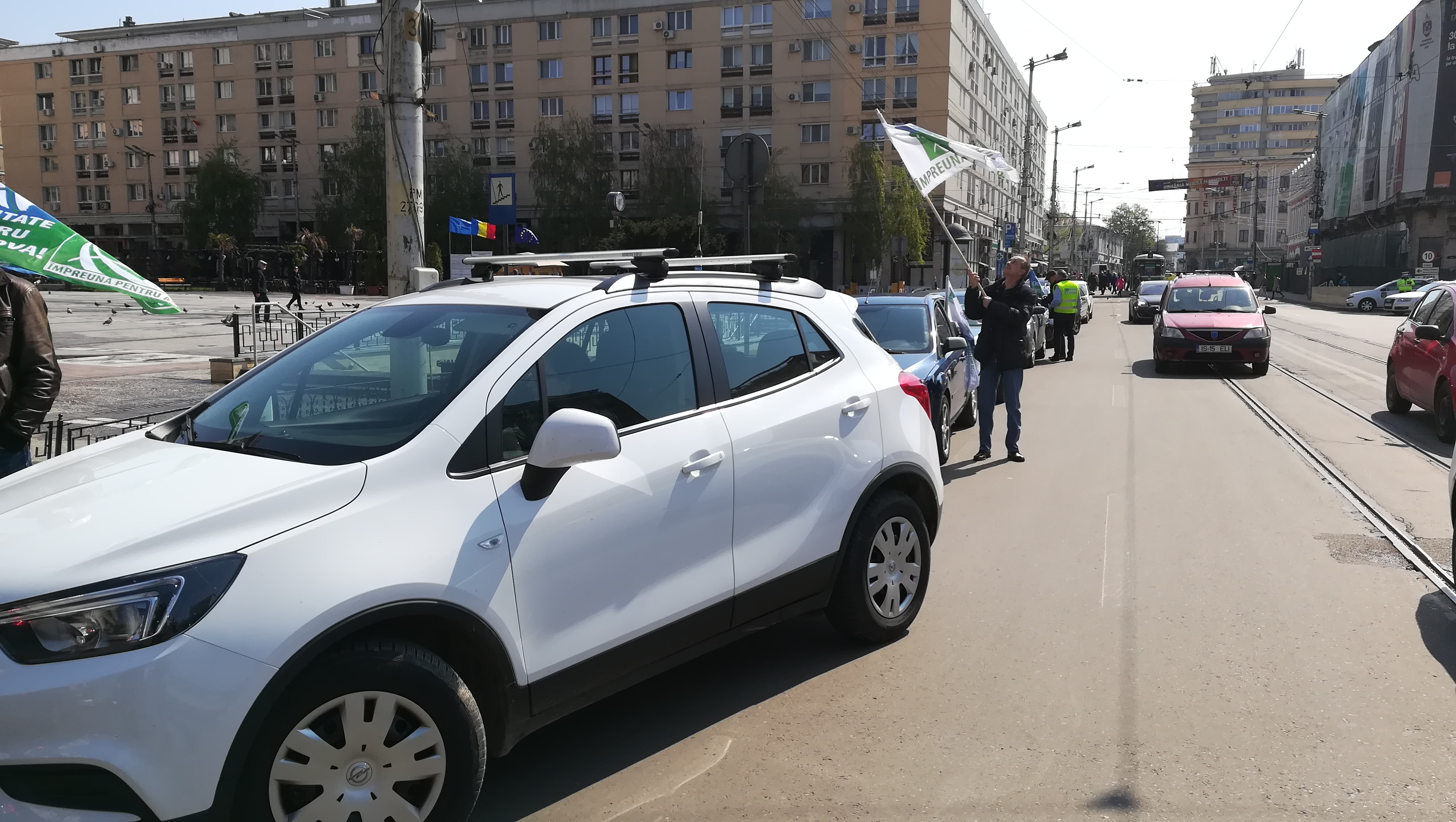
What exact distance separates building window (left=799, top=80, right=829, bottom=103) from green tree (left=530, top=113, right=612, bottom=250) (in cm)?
1270

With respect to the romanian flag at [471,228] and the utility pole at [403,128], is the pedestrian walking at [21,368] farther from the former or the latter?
the romanian flag at [471,228]

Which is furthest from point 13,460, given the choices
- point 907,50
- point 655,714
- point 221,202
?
point 221,202

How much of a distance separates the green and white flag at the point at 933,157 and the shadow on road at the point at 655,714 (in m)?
6.50

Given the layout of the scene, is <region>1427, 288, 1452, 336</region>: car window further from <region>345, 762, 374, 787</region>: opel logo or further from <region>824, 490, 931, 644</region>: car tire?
<region>345, 762, 374, 787</region>: opel logo

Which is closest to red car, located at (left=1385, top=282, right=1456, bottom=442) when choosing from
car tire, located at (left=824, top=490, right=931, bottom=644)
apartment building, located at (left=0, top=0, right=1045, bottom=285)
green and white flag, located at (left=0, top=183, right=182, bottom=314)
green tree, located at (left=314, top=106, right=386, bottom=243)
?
car tire, located at (left=824, top=490, right=931, bottom=644)

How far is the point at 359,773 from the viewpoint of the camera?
293 centimetres

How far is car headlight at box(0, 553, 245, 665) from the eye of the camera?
2539 mm

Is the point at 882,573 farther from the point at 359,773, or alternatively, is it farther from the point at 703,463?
the point at 359,773

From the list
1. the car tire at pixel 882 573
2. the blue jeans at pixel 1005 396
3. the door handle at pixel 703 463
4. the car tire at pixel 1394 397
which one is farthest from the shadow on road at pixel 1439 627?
the car tire at pixel 1394 397

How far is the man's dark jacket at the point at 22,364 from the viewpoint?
5113 mm

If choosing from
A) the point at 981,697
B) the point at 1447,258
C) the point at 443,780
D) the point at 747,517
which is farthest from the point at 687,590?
the point at 1447,258

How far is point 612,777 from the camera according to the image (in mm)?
3795

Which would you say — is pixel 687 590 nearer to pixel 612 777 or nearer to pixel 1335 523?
pixel 612 777

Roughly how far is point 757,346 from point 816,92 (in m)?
61.4
